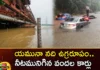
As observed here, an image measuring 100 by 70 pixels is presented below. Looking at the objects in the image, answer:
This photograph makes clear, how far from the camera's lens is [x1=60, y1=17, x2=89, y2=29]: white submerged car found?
341 centimetres

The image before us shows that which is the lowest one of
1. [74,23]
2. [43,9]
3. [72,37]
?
[72,37]

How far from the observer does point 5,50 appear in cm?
332

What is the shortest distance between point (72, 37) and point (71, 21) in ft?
0.46

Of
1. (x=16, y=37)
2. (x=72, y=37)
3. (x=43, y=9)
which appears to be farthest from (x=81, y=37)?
(x=16, y=37)

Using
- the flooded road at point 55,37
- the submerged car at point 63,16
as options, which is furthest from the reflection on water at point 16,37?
the submerged car at point 63,16

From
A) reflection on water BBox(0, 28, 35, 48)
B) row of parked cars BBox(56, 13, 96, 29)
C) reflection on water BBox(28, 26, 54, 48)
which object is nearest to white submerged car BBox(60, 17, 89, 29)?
row of parked cars BBox(56, 13, 96, 29)

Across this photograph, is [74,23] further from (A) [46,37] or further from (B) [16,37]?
(B) [16,37]

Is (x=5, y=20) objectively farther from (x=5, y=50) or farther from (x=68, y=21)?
(x=68, y=21)

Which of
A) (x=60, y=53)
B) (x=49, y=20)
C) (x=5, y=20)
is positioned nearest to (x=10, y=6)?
(x=5, y=20)

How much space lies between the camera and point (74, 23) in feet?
11.2

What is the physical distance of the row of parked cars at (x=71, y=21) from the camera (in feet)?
11.2

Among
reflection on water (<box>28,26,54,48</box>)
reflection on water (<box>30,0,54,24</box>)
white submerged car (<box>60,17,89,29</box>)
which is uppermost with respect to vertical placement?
reflection on water (<box>30,0,54,24</box>)

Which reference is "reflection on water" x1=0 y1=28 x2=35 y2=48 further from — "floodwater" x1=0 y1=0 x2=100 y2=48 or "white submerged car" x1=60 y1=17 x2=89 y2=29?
"white submerged car" x1=60 y1=17 x2=89 y2=29

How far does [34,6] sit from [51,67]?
0.55 metres
